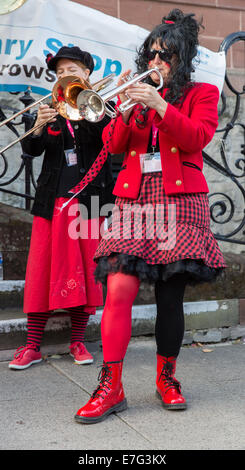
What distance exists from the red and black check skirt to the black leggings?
0.07 m

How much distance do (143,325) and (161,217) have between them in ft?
5.06

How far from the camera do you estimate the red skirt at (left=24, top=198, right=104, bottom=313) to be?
3.31m

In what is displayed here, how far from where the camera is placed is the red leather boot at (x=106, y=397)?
2.49 m

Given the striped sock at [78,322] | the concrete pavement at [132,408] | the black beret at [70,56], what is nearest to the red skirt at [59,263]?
the striped sock at [78,322]

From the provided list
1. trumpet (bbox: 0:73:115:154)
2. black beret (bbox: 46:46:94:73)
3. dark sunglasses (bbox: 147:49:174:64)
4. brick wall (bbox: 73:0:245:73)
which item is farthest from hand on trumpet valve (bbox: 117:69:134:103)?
brick wall (bbox: 73:0:245:73)

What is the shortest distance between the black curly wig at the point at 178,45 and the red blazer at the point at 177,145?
0.23 ft

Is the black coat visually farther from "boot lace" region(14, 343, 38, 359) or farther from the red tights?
the red tights

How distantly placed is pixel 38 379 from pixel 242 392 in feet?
3.63

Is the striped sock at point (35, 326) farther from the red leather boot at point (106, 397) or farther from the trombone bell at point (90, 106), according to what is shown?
the trombone bell at point (90, 106)

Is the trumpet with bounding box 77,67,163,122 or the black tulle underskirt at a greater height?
the trumpet with bounding box 77,67,163,122

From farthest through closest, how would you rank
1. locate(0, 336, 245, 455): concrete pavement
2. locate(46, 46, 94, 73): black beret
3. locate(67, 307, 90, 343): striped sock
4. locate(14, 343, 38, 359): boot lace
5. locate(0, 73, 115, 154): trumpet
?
1. locate(67, 307, 90, 343): striped sock
2. locate(14, 343, 38, 359): boot lace
3. locate(46, 46, 94, 73): black beret
4. locate(0, 73, 115, 154): trumpet
5. locate(0, 336, 245, 455): concrete pavement

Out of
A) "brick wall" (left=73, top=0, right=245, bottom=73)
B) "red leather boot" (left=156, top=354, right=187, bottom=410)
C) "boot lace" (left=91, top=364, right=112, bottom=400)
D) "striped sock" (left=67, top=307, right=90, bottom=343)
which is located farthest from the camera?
"brick wall" (left=73, top=0, right=245, bottom=73)

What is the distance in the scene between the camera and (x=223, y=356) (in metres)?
3.65

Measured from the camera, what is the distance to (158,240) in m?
2.58
